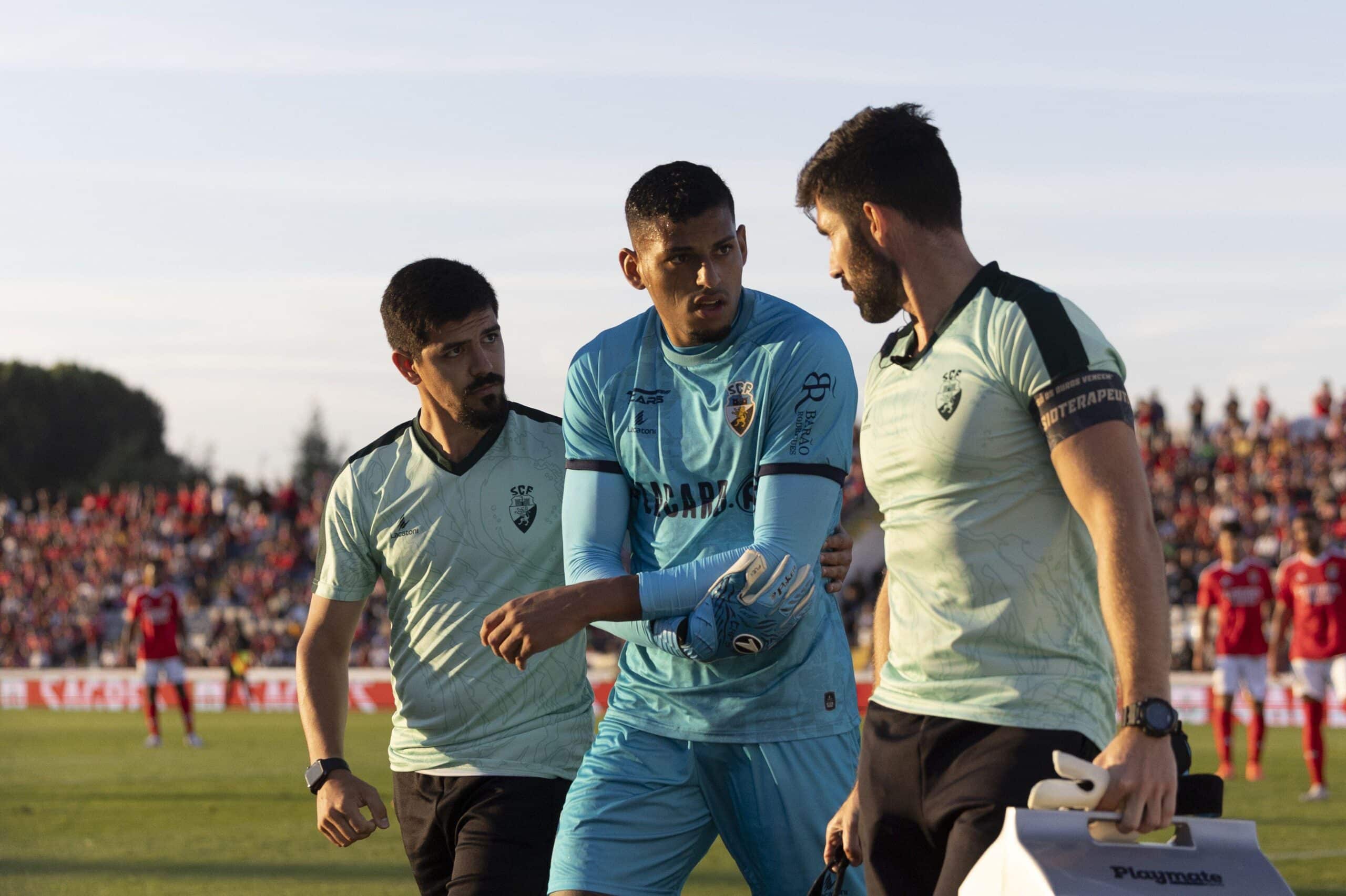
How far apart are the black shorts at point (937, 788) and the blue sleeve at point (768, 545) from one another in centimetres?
53

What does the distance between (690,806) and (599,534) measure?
747mm

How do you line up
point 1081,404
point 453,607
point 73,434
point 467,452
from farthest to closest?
point 73,434
point 467,452
point 453,607
point 1081,404

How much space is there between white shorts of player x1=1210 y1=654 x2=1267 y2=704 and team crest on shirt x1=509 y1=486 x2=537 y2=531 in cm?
1224

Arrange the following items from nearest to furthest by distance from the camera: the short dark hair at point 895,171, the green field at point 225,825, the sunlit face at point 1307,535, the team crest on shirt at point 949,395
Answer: the team crest on shirt at point 949,395
the short dark hair at point 895,171
the green field at point 225,825
the sunlit face at point 1307,535

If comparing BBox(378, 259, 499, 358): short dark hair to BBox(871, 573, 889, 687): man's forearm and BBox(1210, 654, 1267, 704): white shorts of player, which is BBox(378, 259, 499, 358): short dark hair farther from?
BBox(1210, 654, 1267, 704): white shorts of player

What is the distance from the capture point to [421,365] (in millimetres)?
5062

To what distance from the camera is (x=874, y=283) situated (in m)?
3.50

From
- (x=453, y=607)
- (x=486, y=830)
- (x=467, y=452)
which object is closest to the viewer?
(x=486, y=830)

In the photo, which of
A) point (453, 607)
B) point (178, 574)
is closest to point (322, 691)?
point (453, 607)

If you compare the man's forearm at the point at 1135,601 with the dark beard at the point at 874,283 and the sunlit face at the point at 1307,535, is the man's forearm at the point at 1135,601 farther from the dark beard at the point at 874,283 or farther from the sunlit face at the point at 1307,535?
the sunlit face at the point at 1307,535

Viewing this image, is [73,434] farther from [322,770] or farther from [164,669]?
[322,770]

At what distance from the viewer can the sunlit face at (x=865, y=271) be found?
138 inches

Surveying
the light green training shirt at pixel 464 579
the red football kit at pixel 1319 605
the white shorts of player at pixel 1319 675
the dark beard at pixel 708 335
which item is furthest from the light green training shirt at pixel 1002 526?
the red football kit at pixel 1319 605

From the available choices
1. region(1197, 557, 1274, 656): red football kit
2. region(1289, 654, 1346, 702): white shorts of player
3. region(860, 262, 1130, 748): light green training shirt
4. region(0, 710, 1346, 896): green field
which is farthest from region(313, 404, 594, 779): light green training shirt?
region(1197, 557, 1274, 656): red football kit
